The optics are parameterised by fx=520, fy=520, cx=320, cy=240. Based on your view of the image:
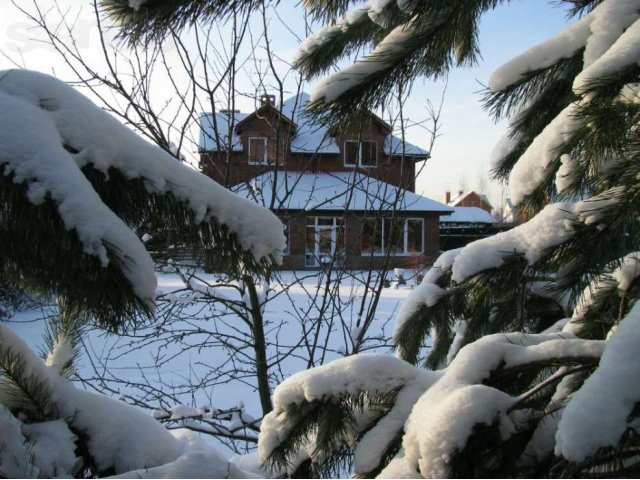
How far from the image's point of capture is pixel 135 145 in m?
0.97

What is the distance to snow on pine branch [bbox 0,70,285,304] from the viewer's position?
2.58ft

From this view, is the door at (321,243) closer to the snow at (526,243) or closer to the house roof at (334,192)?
the house roof at (334,192)

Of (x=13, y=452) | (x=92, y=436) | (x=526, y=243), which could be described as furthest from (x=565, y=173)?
(x=13, y=452)

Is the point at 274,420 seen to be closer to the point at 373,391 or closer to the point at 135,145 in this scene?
the point at 373,391

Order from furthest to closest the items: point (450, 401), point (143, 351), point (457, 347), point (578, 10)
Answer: point (143, 351)
point (457, 347)
point (578, 10)
point (450, 401)

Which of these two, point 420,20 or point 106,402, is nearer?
point 106,402

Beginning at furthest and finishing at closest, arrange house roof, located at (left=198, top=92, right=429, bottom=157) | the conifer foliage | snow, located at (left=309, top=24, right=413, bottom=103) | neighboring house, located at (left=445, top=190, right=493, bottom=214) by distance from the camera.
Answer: neighboring house, located at (left=445, top=190, right=493, bottom=214) → house roof, located at (left=198, top=92, right=429, bottom=157) → snow, located at (left=309, top=24, right=413, bottom=103) → the conifer foliage

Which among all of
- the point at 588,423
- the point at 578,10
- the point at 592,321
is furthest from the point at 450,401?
the point at 578,10

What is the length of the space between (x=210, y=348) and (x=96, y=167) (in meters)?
7.76

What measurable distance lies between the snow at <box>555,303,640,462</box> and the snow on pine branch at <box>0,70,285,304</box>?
1.97 ft

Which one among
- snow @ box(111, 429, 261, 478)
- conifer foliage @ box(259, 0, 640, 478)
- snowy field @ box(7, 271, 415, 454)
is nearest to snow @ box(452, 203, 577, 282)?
conifer foliage @ box(259, 0, 640, 478)

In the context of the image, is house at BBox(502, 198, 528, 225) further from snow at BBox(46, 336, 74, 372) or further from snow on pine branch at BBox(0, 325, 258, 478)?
snow at BBox(46, 336, 74, 372)

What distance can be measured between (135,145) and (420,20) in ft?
3.33

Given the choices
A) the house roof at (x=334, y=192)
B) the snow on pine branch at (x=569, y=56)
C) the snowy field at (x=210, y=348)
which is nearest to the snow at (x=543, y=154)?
the snow on pine branch at (x=569, y=56)
